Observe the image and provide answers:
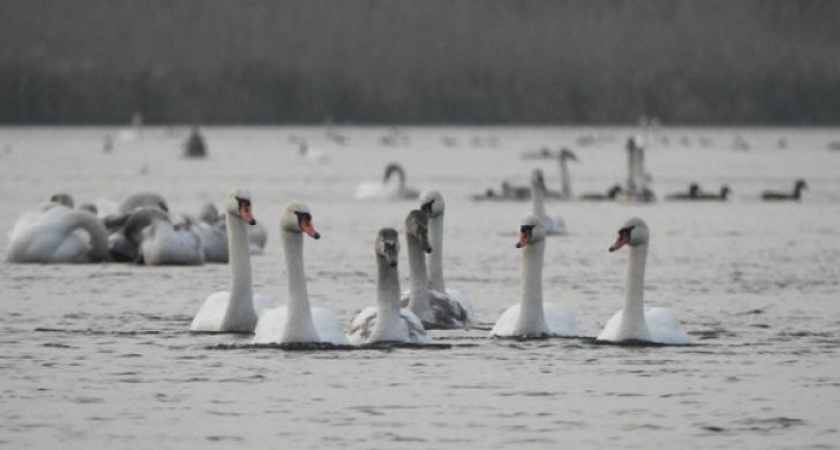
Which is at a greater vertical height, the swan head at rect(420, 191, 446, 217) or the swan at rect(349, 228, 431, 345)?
the swan head at rect(420, 191, 446, 217)

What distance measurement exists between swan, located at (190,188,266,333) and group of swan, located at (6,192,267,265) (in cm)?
741

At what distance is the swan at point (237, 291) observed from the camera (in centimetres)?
1917

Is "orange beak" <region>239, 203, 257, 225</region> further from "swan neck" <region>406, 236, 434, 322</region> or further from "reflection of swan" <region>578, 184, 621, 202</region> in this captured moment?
"reflection of swan" <region>578, 184, 621, 202</region>

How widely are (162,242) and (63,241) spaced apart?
121 cm

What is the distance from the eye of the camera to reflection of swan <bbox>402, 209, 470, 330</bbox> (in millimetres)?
19062

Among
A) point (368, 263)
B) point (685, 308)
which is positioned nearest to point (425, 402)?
point (685, 308)

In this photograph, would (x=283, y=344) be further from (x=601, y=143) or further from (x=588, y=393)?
(x=601, y=143)

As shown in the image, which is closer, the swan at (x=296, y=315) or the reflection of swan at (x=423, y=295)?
the swan at (x=296, y=315)

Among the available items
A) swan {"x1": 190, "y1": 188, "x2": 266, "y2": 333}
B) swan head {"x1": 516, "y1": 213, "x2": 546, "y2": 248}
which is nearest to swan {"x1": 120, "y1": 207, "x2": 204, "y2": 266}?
swan {"x1": 190, "y1": 188, "x2": 266, "y2": 333}

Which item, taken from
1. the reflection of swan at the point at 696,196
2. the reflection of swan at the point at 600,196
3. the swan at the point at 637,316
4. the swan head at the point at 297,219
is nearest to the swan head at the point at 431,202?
the swan at the point at 637,316

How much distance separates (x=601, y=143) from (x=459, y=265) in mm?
100463

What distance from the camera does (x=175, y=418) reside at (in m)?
14.9

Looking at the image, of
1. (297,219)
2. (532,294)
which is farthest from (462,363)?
(297,219)

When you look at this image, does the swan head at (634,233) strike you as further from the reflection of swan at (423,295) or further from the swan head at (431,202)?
the swan head at (431,202)
